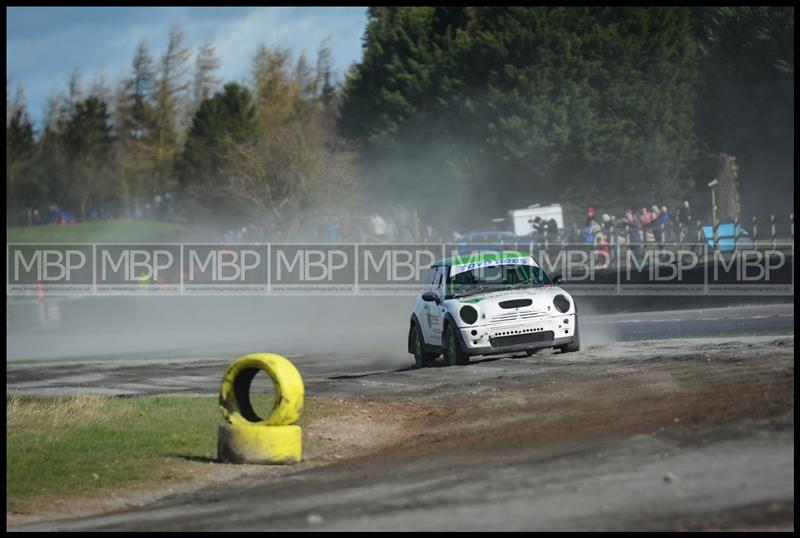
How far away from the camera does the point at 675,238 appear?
1516 inches

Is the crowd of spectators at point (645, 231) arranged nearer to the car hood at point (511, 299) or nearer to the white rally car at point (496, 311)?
the white rally car at point (496, 311)

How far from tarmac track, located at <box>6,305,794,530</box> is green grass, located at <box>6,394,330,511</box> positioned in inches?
40.5

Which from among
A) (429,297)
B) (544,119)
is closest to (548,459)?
(429,297)

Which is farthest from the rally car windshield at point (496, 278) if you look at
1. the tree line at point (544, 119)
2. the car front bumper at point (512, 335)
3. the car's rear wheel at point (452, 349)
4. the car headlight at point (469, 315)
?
the tree line at point (544, 119)

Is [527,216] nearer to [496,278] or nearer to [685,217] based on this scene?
[685,217]

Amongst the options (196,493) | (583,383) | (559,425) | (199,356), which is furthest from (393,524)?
(199,356)

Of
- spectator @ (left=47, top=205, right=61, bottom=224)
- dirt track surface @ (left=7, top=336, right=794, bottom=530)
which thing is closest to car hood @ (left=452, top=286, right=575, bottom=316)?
dirt track surface @ (left=7, top=336, right=794, bottom=530)

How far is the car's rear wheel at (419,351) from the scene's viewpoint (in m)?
18.3

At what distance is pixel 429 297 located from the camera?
17.7 metres

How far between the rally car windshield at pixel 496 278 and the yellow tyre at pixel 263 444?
6.82m

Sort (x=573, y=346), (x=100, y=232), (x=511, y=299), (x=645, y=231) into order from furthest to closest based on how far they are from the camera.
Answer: (x=100, y=232) → (x=645, y=231) → (x=573, y=346) → (x=511, y=299)

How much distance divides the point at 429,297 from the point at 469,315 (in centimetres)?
126

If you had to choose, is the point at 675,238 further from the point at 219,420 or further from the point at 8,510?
the point at 8,510

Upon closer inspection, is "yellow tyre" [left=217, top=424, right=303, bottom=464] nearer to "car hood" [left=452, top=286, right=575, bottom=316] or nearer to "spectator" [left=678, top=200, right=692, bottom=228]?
"car hood" [left=452, top=286, right=575, bottom=316]
